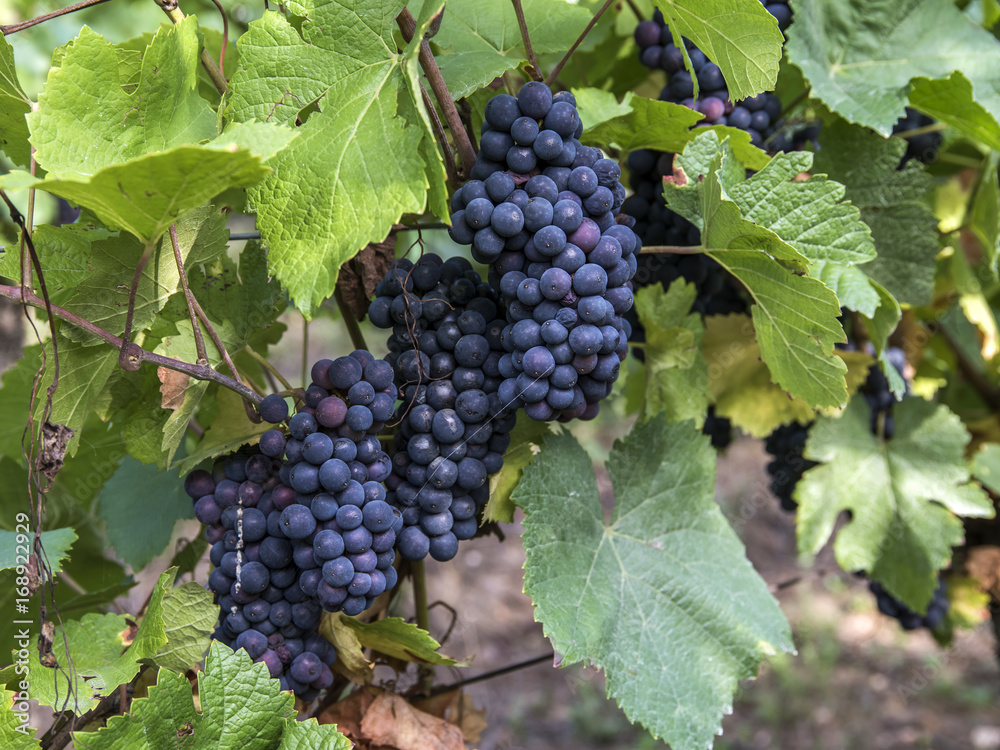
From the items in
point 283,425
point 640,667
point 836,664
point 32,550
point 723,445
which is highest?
point 283,425

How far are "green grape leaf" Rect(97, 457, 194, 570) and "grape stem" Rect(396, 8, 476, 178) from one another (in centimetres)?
67

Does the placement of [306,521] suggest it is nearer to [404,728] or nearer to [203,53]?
[404,728]

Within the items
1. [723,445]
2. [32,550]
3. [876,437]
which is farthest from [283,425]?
[876,437]

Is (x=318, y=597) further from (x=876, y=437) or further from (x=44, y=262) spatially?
(x=876, y=437)

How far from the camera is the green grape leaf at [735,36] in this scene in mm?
849

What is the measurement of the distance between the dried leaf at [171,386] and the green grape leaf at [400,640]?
33 cm

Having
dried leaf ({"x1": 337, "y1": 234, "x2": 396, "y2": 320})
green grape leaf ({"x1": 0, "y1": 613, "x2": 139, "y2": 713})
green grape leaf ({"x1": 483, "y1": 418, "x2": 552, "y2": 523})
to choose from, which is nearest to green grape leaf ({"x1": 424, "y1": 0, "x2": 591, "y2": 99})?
dried leaf ({"x1": 337, "y1": 234, "x2": 396, "y2": 320})

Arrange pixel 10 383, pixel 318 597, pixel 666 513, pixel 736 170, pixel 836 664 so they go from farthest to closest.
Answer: pixel 836 664, pixel 10 383, pixel 666 513, pixel 736 170, pixel 318 597

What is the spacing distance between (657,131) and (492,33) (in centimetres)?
27

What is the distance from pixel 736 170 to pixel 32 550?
39.0 inches

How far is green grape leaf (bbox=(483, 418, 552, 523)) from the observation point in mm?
964

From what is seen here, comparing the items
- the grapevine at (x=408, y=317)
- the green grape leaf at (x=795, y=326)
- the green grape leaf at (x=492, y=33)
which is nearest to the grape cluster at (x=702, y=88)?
the grapevine at (x=408, y=317)

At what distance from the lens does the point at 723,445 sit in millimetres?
1573

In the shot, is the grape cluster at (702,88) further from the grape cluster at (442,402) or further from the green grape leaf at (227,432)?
the green grape leaf at (227,432)
